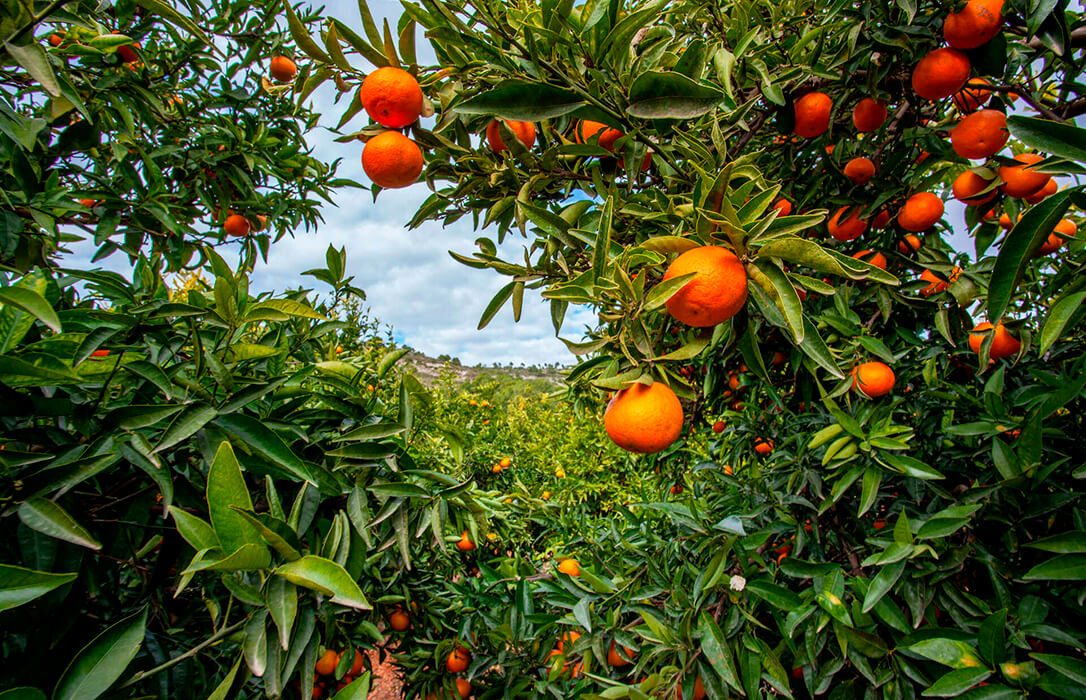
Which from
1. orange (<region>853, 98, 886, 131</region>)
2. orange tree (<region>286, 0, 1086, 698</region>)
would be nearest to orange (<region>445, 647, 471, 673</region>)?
orange tree (<region>286, 0, 1086, 698</region>)

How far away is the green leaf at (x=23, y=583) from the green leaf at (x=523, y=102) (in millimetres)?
821

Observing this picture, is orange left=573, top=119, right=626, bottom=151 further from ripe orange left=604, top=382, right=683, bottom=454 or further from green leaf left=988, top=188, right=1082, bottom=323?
green leaf left=988, top=188, right=1082, bottom=323

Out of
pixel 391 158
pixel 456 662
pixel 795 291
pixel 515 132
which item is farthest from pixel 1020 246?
pixel 456 662

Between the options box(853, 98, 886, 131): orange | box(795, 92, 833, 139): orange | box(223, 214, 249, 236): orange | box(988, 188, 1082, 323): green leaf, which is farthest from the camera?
box(223, 214, 249, 236): orange

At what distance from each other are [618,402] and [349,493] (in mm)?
620

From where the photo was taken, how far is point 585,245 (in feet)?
3.53

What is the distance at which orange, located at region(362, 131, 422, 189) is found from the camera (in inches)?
37.3

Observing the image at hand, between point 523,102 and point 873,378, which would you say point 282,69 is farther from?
point 873,378

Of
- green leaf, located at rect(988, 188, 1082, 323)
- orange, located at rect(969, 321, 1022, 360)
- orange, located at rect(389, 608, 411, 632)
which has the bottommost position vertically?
orange, located at rect(389, 608, 411, 632)

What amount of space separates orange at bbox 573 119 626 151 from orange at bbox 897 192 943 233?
909 mm

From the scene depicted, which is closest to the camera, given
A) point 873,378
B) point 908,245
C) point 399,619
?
point 873,378

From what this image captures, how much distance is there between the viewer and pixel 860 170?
134cm

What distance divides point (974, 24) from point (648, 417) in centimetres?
123

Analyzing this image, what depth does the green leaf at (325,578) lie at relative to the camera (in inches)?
23.9
